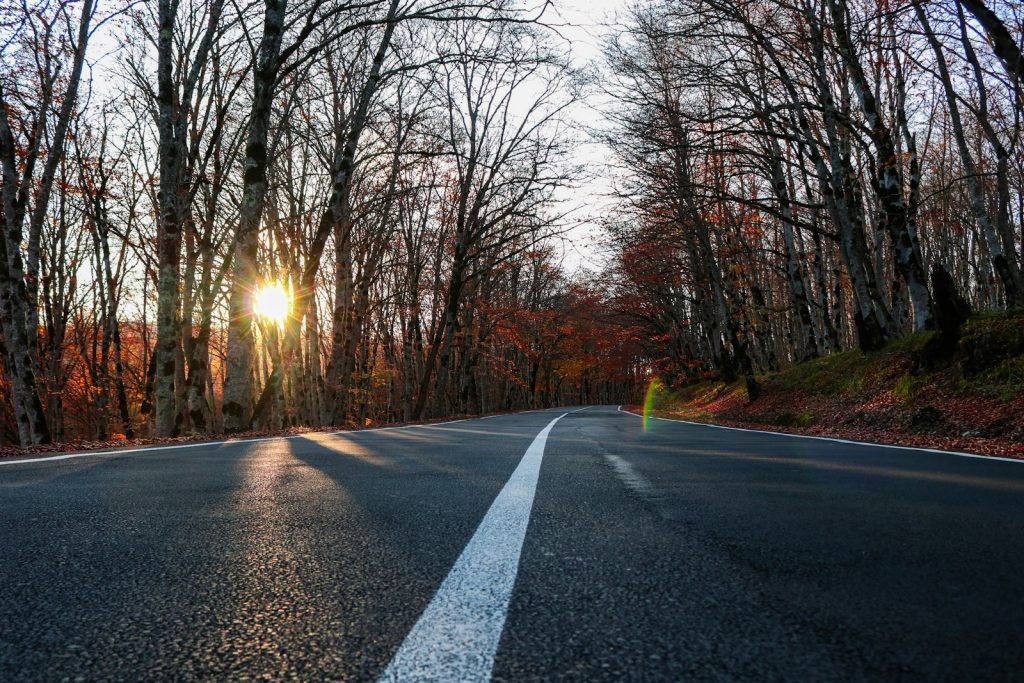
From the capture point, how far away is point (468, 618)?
1543 mm

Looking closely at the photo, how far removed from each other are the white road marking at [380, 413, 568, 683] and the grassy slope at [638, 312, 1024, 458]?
6.71 metres

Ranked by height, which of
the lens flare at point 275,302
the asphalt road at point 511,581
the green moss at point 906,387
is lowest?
the asphalt road at point 511,581

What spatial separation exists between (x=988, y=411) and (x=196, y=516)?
437 inches

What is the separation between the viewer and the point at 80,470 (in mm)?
4777

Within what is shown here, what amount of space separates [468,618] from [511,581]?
0.35 meters

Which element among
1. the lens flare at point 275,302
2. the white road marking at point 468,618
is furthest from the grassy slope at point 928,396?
the lens flare at point 275,302

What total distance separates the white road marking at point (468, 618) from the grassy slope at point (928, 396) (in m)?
6.71

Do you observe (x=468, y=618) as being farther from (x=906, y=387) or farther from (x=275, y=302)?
(x=275, y=302)

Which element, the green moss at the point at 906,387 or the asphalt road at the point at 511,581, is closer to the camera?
the asphalt road at the point at 511,581

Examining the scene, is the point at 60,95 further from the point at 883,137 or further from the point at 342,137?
the point at 883,137

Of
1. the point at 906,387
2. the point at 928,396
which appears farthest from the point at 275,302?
the point at 928,396

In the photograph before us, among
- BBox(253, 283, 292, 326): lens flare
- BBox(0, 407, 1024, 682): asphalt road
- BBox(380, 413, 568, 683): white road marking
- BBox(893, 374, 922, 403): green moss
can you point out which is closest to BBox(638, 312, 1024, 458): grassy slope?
BBox(893, 374, 922, 403): green moss

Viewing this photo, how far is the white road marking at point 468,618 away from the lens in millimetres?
1242

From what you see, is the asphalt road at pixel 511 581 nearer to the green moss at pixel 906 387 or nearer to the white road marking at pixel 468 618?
the white road marking at pixel 468 618
